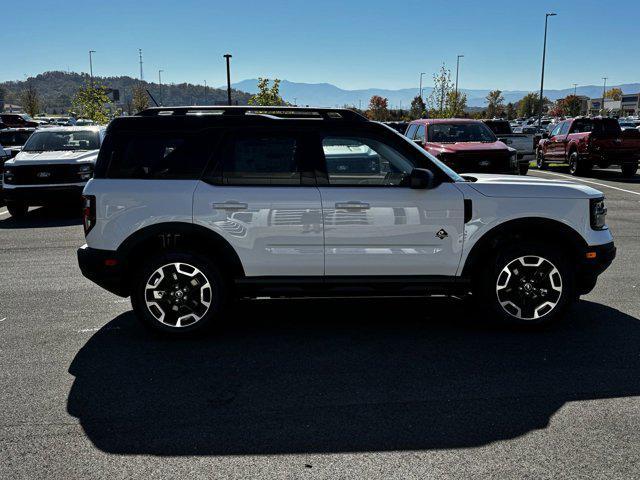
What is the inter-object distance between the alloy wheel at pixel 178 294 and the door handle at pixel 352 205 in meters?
1.28

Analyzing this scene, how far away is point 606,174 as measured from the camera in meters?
22.9

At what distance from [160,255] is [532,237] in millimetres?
3203

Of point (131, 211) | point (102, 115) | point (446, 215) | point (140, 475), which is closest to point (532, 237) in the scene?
point (446, 215)

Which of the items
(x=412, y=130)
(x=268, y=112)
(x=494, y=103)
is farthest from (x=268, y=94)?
(x=494, y=103)

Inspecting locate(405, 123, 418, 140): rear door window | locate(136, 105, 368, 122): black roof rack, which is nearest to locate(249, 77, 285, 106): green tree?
locate(405, 123, 418, 140): rear door window

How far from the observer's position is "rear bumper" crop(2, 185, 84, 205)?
12820mm

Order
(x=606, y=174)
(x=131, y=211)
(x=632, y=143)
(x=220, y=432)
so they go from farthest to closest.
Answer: (x=606, y=174) < (x=632, y=143) < (x=131, y=211) < (x=220, y=432)

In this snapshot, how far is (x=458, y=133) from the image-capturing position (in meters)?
16.5

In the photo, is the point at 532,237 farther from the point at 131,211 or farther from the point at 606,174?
the point at 606,174

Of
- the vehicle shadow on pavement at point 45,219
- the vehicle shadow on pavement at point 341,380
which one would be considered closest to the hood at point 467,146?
the vehicle shadow on pavement at point 45,219

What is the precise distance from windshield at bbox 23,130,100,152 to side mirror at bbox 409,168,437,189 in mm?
10982

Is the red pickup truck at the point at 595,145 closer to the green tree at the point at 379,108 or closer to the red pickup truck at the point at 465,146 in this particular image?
the red pickup truck at the point at 465,146

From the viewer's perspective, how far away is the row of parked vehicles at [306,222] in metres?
5.22

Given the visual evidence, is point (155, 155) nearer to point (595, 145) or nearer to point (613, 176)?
point (595, 145)
